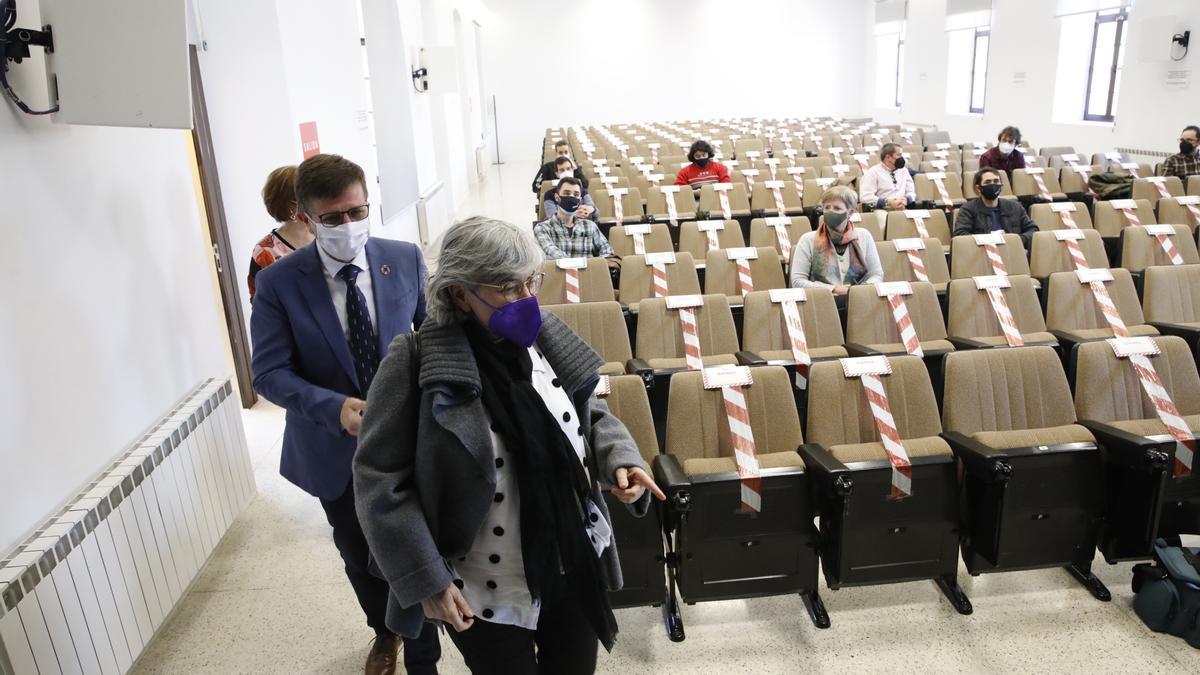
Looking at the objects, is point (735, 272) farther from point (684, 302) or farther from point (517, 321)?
point (517, 321)

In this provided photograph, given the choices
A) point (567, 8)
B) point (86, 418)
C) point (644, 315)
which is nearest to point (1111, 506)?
point (644, 315)

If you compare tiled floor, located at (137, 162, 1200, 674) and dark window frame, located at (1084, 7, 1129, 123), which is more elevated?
dark window frame, located at (1084, 7, 1129, 123)

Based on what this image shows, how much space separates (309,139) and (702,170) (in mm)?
4233

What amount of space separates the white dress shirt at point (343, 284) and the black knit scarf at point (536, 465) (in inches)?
29.6

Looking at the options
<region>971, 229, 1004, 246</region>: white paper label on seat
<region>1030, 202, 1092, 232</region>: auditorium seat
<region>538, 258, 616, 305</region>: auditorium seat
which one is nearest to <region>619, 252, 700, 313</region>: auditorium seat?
<region>538, 258, 616, 305</region>: auditorium seat

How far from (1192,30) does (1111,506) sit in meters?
9.50

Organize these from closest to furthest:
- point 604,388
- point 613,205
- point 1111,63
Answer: point 604,388
point 613,205
point 1111,63

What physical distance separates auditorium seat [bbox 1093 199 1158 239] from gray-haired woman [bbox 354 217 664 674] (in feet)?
19.3

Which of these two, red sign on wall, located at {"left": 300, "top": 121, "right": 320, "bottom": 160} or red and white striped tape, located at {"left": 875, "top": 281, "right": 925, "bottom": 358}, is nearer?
red and white striped tape, located at {"left": 875, "top": 281, "right": 925, "bottom": 358}

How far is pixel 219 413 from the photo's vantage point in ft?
10.8

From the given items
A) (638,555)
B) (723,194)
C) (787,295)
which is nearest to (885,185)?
(723,194)

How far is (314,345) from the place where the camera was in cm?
197

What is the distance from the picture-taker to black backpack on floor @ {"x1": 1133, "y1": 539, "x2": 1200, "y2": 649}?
248 cm

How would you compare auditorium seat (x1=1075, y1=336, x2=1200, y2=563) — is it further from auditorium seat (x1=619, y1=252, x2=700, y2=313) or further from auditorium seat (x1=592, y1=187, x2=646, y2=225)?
auditorium seat (x1=592, y1=187, x2=646, y2=225)
